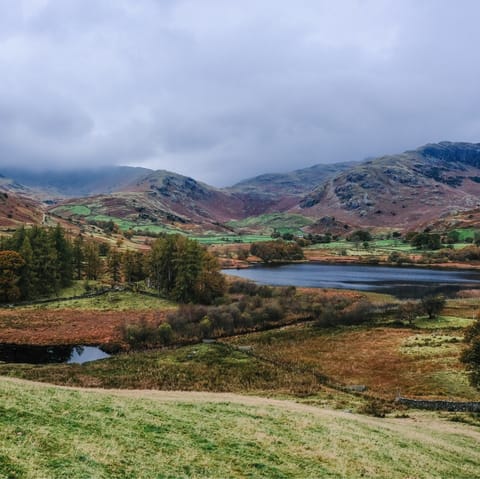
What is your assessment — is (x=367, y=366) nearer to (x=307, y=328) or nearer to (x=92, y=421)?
(x=307, y=328)

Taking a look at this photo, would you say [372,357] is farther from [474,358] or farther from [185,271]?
[185,271]

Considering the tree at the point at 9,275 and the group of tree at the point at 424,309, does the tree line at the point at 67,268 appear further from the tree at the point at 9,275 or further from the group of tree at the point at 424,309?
the group of tree at the point at 424,309

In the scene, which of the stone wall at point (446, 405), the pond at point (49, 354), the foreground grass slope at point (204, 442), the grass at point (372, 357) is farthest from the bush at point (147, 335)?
the stone wall at point (446, 405)

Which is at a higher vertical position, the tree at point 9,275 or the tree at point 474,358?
the tree at point 9,275

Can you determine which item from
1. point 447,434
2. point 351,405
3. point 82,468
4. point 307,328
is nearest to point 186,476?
point 82,468

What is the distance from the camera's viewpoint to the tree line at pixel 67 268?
10231cm

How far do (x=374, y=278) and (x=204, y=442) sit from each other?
149741mm

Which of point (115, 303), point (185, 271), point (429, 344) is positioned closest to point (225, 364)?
point (429, 344)

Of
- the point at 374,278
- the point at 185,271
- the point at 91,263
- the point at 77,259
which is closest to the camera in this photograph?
the point at 185,271

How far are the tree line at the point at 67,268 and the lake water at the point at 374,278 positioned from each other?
3983 cm

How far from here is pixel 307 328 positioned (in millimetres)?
85438

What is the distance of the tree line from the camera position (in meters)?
102

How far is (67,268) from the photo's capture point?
120 m

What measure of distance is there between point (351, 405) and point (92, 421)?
90.1ft
